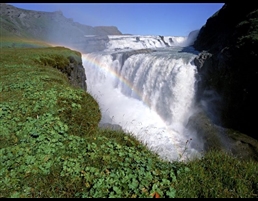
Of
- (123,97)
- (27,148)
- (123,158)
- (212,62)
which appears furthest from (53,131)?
(123,97)

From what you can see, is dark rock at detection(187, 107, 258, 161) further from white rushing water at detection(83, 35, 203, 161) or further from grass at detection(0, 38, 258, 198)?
grass at detection(0, 38, 258, 198)

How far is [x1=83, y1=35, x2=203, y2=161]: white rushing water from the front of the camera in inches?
802

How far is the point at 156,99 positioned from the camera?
2795 cm

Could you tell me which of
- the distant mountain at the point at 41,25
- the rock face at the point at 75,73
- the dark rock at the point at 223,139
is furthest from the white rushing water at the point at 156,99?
the distant mountain at the point at 41,25

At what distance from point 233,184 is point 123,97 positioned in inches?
1243

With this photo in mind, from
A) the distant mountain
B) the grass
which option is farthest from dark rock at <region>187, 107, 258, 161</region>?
the distant mountain

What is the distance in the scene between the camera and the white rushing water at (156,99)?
66.8ft

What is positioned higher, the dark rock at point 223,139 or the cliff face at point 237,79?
the cliff face at point 237,79

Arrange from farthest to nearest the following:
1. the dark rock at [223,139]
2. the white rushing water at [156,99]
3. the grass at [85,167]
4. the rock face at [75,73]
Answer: the white rushing water at [156,99] → the rock face at [75,73] → the dark rock at [223,139] → the grass at [85,167]

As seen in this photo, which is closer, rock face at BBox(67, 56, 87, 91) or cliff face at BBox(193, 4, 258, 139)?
cliff face at BBox(193, 4, 258, 139)

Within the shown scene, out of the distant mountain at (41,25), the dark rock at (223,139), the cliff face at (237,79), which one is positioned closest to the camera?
the dark rock at (223,139)

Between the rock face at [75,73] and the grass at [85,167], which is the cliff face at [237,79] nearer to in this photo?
the grass at [85,167]

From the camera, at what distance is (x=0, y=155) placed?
4.27 meters

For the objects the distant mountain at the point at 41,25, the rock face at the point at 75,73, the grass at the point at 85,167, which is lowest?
the rock face at the point at 75,73
